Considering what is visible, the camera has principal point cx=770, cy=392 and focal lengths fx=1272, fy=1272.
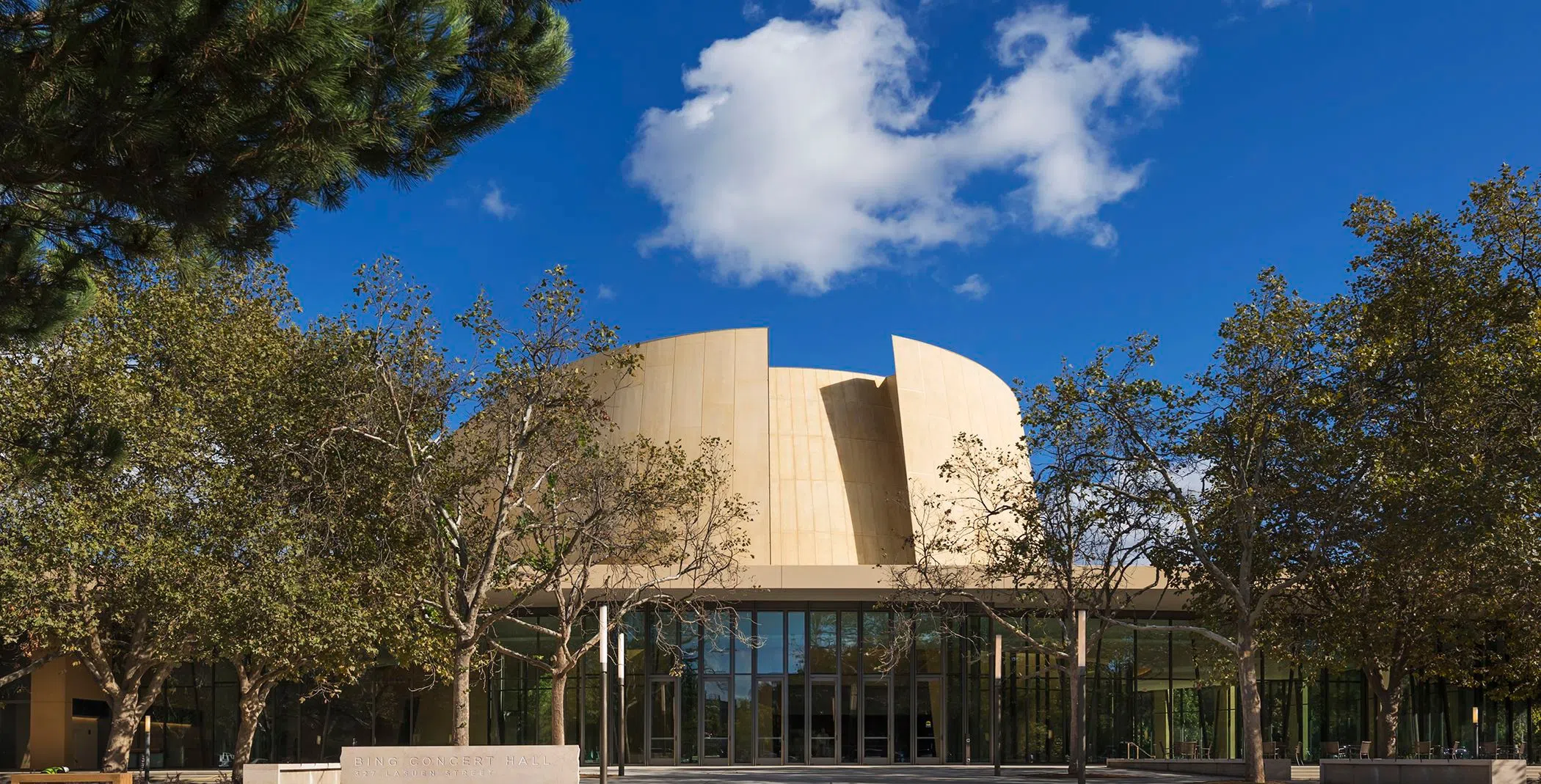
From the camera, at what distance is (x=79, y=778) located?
2327cm

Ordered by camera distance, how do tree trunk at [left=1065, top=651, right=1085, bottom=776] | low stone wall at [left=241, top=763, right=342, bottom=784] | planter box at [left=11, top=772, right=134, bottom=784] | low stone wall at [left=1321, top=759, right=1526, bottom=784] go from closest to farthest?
planter box at [left=11, top=772, right=134, bottom=784]
low stone wall at [left=241, top=763, right=342, bottom=784]
low stone wall at [left=1321, top=759, right=1526, bottom=784]
tree trunk at [left=1065, top=651, right=1085, bottom=776]

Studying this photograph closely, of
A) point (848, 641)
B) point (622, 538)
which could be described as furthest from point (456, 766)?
point (848, 641)

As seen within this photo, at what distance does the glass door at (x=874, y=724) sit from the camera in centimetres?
3859

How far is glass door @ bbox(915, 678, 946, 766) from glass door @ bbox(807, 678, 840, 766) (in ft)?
8.38

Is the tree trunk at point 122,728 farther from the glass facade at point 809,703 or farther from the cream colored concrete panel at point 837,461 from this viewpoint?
the cream colored concrete panel at point 837,461

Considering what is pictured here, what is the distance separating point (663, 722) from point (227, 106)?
1235 inches

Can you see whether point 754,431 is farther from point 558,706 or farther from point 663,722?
point 558,706

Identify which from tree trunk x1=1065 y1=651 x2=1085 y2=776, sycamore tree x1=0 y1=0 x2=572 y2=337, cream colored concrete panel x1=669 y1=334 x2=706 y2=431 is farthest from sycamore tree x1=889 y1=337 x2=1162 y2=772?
sycamore tree x1=0 y1=0 x2=572 y2=337

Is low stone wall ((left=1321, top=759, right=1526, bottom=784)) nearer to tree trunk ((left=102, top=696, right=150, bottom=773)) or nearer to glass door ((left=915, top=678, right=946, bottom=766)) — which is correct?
glass door ((left=915, top=678, right=946, bottom=766))

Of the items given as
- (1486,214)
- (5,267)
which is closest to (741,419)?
(1486,214)

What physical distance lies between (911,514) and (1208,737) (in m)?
11.8

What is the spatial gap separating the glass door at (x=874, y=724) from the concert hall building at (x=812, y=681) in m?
0.06

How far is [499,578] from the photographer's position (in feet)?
92.5

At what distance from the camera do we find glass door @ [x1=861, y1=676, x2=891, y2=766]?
38594mm
